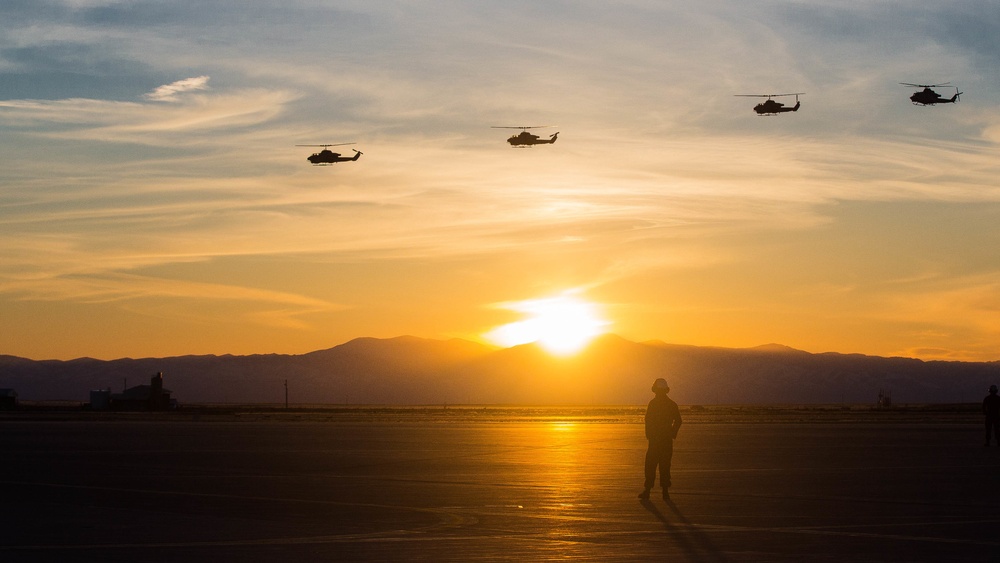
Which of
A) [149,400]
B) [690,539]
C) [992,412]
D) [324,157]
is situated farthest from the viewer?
[149,400]

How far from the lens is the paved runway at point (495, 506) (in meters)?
14.5

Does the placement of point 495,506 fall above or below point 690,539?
above

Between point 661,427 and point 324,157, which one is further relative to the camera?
point 324,157

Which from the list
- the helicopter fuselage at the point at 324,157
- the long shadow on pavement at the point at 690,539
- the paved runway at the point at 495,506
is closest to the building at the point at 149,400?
the helicopter fuselage at the point at 324,157

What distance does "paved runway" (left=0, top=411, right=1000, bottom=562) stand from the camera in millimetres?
14547

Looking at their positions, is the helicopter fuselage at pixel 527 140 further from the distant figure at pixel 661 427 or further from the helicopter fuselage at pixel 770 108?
the distant figure at pixel 661 427

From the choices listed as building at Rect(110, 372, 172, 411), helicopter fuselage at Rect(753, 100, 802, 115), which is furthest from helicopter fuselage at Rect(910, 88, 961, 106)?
building at Rect(110, 372, 172, 411)

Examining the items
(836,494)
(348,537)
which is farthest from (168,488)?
(836,494)

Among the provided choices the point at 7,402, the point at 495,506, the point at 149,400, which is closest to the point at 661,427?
the point at 495,506

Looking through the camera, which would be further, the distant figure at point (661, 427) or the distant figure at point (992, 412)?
the distant figure at point (992, 412)

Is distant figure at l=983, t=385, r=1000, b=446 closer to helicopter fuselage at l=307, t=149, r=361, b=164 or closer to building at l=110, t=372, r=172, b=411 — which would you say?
helicopter fuselage at l=307, t=149, r=361, b=164

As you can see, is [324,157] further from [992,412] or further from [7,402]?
[7,402]

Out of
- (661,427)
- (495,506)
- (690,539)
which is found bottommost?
(690,539)

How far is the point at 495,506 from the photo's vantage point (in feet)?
64.7
